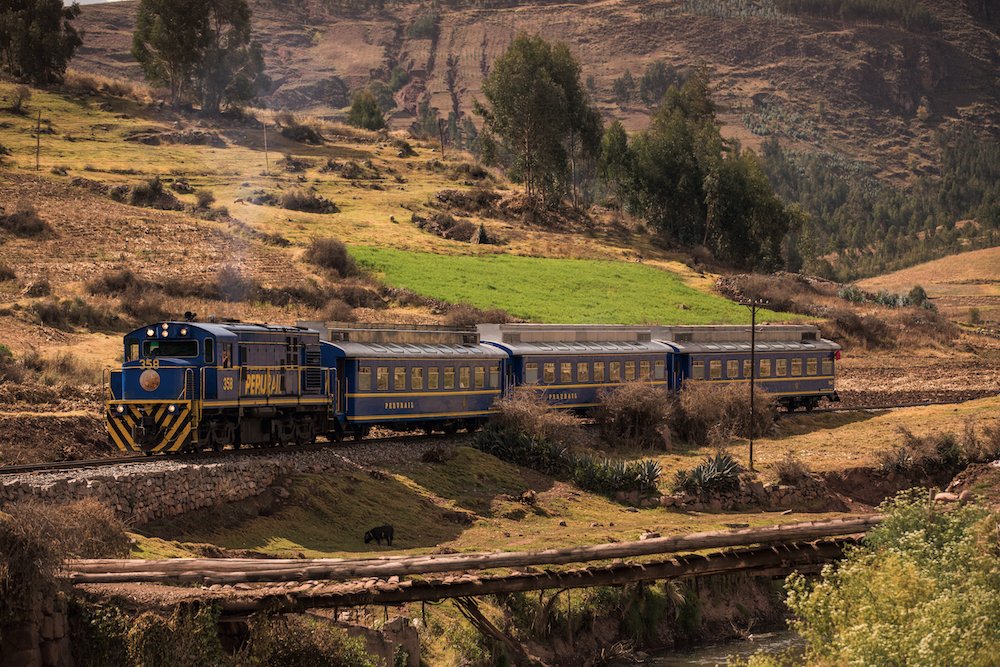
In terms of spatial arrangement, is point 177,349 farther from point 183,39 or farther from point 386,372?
point 183,39

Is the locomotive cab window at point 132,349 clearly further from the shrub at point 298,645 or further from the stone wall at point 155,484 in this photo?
the shrub at point 298,645

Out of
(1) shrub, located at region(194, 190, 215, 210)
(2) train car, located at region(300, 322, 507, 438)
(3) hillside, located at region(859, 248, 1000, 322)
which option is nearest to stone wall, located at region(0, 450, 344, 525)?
(2) train car, located at region(300, 322, 507, 438)

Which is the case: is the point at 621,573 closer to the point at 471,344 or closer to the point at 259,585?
the point at 259,585

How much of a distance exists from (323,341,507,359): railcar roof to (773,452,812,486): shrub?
11603 millimetres

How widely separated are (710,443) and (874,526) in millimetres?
25253

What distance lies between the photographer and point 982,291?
15800 centimetres

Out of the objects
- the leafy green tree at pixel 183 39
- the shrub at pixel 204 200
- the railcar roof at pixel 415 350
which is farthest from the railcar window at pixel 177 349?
the leafy green tree at pixel 183 39

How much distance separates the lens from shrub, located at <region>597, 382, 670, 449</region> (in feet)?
174

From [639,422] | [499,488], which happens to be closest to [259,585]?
[499,488]

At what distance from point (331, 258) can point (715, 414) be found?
2940 centimetres

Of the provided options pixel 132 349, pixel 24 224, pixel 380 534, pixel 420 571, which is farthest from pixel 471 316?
pixel 420 571

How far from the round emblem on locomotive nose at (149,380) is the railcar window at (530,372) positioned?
20.1m

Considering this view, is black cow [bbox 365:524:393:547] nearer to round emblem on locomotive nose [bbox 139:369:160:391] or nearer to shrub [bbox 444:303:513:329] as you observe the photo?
round emblem on locomotive nose [bbox 139:369:160:391]

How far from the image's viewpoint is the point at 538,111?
10762 cm
